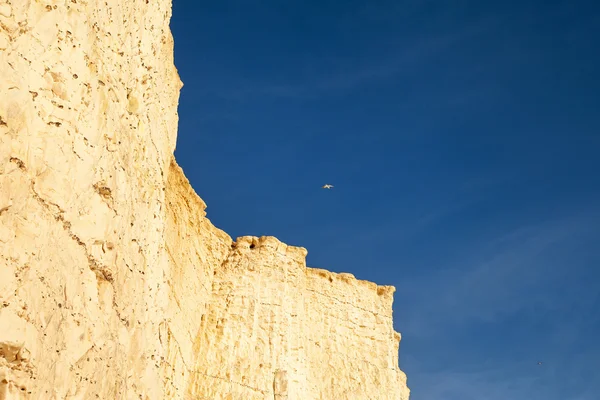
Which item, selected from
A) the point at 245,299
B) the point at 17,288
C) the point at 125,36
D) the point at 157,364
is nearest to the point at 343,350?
the point at 245,299

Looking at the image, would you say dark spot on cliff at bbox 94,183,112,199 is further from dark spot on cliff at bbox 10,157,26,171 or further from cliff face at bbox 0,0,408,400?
dark spot on cliff at bbox 10,157,26,171

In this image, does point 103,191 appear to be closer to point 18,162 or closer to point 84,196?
point 84,196

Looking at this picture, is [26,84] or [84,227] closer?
[26,84]

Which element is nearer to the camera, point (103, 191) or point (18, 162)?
point (18, 162)

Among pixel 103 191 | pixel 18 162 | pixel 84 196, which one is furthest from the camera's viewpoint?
pixel 103 191

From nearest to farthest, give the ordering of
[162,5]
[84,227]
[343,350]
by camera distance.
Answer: [84,227] < [162,5] < [343,350]

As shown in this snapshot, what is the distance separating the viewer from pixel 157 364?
459 inches

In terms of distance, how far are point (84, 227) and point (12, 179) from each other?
5.20ft

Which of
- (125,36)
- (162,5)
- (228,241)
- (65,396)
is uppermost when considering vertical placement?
(228,241)

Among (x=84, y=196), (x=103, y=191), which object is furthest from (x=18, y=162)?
(x=103, y=191)

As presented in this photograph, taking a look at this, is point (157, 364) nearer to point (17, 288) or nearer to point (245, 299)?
point (17, 288)

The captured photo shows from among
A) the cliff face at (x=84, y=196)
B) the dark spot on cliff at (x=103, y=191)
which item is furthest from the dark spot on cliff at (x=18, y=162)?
the dark spot on cliff at (x=103, y=191)

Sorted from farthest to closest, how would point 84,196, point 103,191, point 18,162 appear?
point 103,191, point 84,196, point 18,162

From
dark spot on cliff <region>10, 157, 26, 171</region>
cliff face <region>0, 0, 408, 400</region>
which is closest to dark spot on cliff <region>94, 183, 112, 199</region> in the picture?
cliff face <region>0, 0, 408, 400</region>
